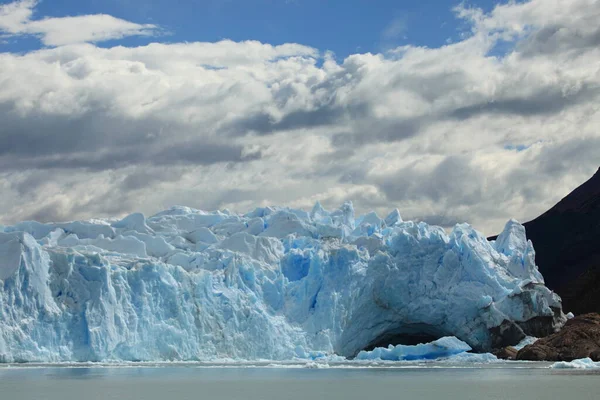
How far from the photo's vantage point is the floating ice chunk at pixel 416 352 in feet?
119

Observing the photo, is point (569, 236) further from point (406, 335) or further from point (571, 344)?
point (571, 344)

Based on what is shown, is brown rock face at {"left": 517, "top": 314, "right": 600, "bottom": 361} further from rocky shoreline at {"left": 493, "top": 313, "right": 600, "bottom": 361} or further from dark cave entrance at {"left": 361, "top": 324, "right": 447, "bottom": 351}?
dark cave entrance at {"left": 361, "top": 324, "right": 447, "bottom": 351}

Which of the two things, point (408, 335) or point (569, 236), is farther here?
point (569, 236)

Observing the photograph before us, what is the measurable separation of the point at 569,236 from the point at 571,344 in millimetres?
34100

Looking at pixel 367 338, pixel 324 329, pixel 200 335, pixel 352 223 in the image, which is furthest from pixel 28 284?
pixel 352 223

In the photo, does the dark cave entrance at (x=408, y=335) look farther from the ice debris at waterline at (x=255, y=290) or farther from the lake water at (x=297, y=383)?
the lake water at (x=297, y=383)

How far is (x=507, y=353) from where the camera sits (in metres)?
35.2

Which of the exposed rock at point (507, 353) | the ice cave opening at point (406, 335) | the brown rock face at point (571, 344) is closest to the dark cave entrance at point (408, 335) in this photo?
the ice cave opening at point (406, 335)

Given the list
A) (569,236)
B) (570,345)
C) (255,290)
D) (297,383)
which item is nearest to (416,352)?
(570,345)

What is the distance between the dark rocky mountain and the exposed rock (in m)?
22.9

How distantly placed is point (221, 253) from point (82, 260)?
257 inches

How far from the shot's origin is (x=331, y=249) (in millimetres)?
36906

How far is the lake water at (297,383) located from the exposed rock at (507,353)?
14.3ft

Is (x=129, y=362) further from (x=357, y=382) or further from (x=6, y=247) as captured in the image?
(x=357, y=382)
